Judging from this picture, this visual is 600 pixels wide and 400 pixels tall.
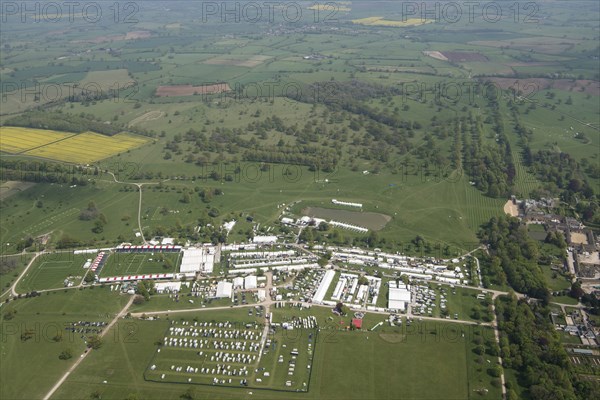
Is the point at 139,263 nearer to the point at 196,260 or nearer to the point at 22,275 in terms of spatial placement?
the point at 196,260

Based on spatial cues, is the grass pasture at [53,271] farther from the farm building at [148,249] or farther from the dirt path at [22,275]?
the farm building at [148,249]

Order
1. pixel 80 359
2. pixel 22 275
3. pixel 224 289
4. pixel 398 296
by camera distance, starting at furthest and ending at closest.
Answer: pixel 22 275
pixel 224 289
pixel 398 296
pixel 80 359

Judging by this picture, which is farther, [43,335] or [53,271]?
[53,271]

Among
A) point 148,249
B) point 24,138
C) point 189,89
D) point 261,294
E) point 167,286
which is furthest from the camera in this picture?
point 189,89

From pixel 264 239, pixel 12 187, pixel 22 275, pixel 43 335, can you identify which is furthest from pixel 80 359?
pixel 12 187

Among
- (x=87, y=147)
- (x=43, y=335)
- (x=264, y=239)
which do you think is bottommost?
(x=43, y=335)

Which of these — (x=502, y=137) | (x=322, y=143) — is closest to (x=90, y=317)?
(x=322, y=143)

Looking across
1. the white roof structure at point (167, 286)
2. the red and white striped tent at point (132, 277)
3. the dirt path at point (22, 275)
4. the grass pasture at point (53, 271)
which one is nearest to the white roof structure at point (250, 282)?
the white roof structure at point (167, 286)
